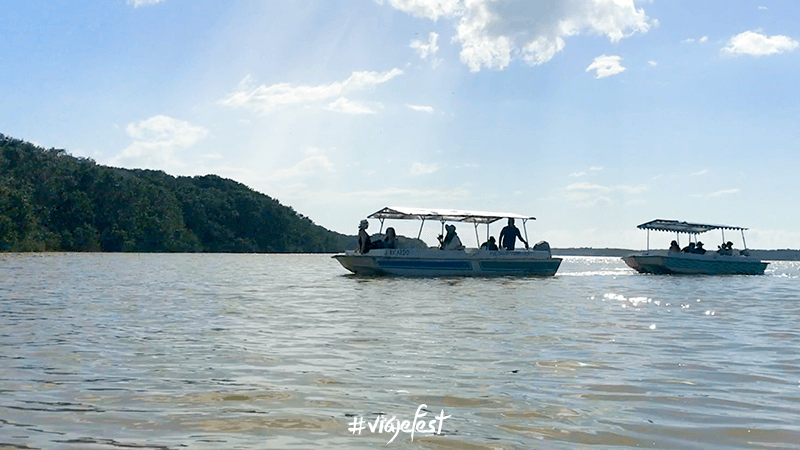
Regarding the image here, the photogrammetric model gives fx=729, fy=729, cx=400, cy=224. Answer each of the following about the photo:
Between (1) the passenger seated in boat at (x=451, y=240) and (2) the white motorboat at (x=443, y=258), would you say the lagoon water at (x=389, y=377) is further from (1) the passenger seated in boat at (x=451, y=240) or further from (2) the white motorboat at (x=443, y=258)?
(1) the passenger seated in boat at (x=451, y=240)

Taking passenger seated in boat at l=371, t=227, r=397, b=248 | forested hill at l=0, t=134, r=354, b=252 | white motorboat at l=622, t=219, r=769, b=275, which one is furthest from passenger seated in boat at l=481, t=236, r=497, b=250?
forested hill at l=0, t=134, r=354, b=252

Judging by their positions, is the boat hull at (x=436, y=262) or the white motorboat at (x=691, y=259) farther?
the white motorboat at (x=691, y=259)

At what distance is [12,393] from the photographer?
707 centimetres

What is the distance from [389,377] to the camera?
825 cm

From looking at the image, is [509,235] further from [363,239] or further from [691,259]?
[691,259]

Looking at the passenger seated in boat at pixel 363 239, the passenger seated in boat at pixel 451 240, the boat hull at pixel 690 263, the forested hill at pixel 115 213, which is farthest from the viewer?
the forested hill at pixel 115 213

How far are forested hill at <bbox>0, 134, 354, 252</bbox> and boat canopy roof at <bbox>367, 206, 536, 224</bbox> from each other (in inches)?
2370

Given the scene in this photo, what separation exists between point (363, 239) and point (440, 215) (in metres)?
3.85

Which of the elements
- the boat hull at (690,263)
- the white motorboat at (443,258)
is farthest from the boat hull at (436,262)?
the boat hull at (690,263)

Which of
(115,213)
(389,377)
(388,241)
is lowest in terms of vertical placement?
(389,377)

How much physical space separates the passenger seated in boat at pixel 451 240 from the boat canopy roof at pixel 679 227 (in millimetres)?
13534

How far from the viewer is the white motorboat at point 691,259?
40188 mm

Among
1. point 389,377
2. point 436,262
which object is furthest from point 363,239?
point 389,377

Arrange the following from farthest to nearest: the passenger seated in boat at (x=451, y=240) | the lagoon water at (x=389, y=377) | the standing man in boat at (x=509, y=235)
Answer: the standing man in boat at (x=509, y=235) < the passenger seated in boat at (x=451, y=240) < the lagoon water at (x=389, y=377)
